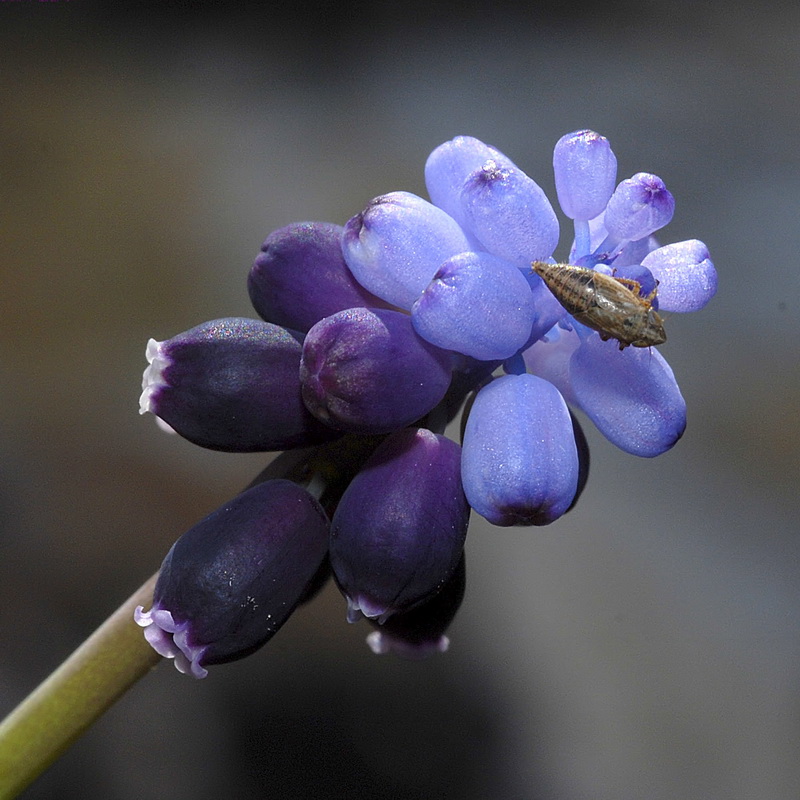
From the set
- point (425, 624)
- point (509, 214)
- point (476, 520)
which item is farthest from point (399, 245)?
point (476, 520)

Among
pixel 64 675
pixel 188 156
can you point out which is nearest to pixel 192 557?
pixel 64 675

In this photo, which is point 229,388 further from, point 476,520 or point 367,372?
point 476,520

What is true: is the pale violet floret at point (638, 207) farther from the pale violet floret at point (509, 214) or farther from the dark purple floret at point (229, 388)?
the dark purple floret at point (229, 388)

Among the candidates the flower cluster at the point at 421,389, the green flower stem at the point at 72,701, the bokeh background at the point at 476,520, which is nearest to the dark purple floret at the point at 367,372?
the flower cluster at the point at 421,389

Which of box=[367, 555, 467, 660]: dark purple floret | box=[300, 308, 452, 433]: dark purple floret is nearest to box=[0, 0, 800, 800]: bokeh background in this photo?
box=[367, 555, 467, 660]: dark purple floret

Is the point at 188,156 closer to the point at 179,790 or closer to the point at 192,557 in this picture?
the point at 179,790
